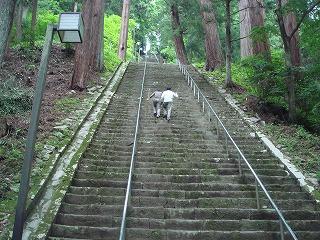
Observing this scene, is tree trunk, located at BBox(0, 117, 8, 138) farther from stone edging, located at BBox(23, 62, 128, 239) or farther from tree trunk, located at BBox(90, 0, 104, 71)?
tree trunk, located at BBox(90, 0, 104, 71)

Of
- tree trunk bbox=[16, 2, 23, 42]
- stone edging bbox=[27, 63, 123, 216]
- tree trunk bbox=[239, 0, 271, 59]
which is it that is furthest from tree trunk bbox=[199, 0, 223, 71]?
stone edging bbox=[27, 63, 123, 216]

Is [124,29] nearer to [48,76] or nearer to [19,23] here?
[19,23]

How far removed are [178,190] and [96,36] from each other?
13.0 m

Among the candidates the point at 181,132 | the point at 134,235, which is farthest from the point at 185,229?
the point at 181,132

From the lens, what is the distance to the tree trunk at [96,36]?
742 inches

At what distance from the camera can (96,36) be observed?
764 inches

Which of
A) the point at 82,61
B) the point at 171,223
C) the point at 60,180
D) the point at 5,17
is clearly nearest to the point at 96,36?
the point at 82,61

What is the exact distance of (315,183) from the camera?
8.38 metres

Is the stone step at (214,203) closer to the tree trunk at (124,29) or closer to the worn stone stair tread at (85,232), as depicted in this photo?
the worn stone stair tread at (85,232)

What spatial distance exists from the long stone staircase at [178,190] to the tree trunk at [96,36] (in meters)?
7.49

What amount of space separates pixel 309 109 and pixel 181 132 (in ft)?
14.9

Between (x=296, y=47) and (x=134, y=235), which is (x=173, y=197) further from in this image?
(x=296, y=47)

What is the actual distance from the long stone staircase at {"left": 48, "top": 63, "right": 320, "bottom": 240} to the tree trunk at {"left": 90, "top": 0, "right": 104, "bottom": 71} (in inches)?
295

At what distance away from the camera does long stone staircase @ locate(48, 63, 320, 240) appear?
684 centimetres
